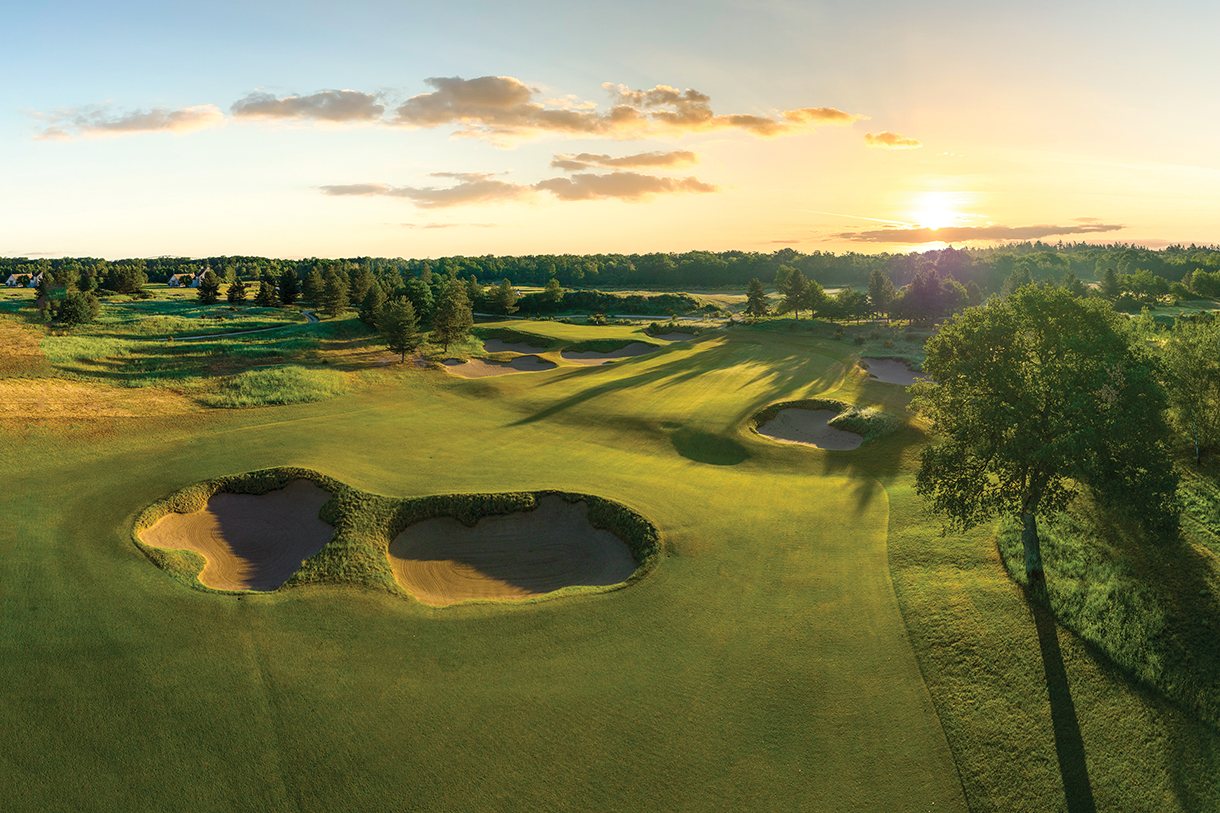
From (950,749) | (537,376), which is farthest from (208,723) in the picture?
(537,376)

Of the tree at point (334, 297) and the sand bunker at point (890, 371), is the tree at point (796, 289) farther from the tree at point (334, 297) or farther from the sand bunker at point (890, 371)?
the tree at point (334, 297)

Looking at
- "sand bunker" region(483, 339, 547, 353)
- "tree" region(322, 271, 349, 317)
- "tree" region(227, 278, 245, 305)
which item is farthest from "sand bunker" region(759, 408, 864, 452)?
"tree" region(227, 278, 245, 305)

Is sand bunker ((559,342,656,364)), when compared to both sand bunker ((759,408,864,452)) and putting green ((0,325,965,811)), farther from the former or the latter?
putting green ((0,325,965,811))

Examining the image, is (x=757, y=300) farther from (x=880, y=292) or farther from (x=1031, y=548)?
(x=1031, y=548)

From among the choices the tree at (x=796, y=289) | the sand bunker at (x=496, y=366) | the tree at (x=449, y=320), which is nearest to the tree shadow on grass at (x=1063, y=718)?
the sand bunker at (x=496, y=366)

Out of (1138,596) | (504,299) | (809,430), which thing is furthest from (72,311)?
(1138,596)

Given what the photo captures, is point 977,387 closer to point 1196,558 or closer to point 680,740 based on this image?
point 1196,558
